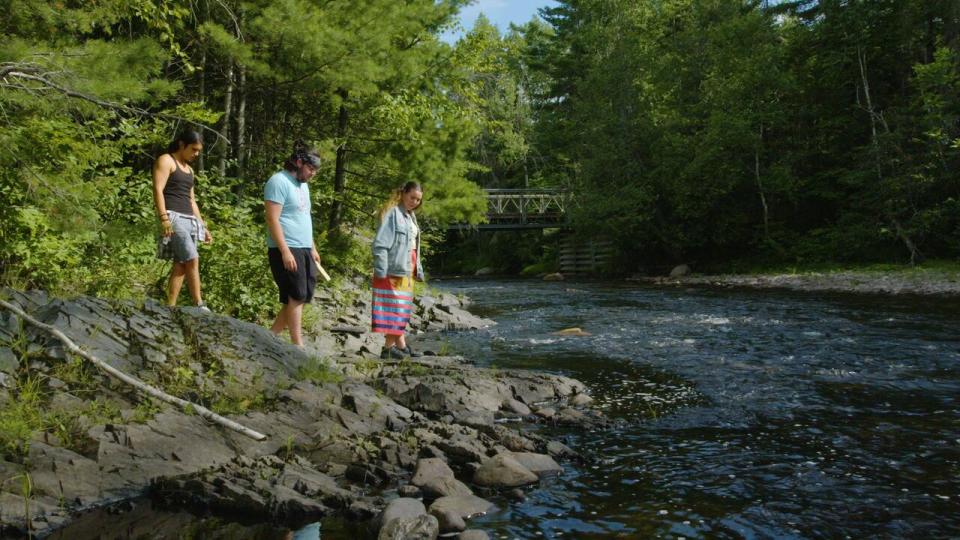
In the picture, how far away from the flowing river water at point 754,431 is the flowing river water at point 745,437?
2 cm

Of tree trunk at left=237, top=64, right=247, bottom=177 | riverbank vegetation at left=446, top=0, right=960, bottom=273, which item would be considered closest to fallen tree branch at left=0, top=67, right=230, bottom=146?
tree trunk at left=237, top=64, right=247, bottom=177

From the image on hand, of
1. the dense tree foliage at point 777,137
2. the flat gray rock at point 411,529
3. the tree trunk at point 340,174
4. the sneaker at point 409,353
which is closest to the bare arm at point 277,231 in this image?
the sneaker at point 409,353

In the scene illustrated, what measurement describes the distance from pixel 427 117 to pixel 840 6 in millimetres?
19305

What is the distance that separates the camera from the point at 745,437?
500cm

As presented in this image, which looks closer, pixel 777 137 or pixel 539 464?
pixel 539 464

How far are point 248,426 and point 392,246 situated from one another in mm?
3064

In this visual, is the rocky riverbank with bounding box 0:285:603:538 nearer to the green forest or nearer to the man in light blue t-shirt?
the man in light blue t-shirt

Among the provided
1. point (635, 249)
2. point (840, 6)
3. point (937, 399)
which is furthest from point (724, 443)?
point (635, 249)

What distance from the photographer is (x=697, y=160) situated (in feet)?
87.2

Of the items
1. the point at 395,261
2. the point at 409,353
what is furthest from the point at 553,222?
the point at 395,261

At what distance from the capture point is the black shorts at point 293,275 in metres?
6.31

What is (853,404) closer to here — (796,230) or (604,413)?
(604,413)

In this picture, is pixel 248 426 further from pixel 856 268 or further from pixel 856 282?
pixel 856 268

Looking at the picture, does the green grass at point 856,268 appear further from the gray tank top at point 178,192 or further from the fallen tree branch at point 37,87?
the fallen tree branch at point 37,87
